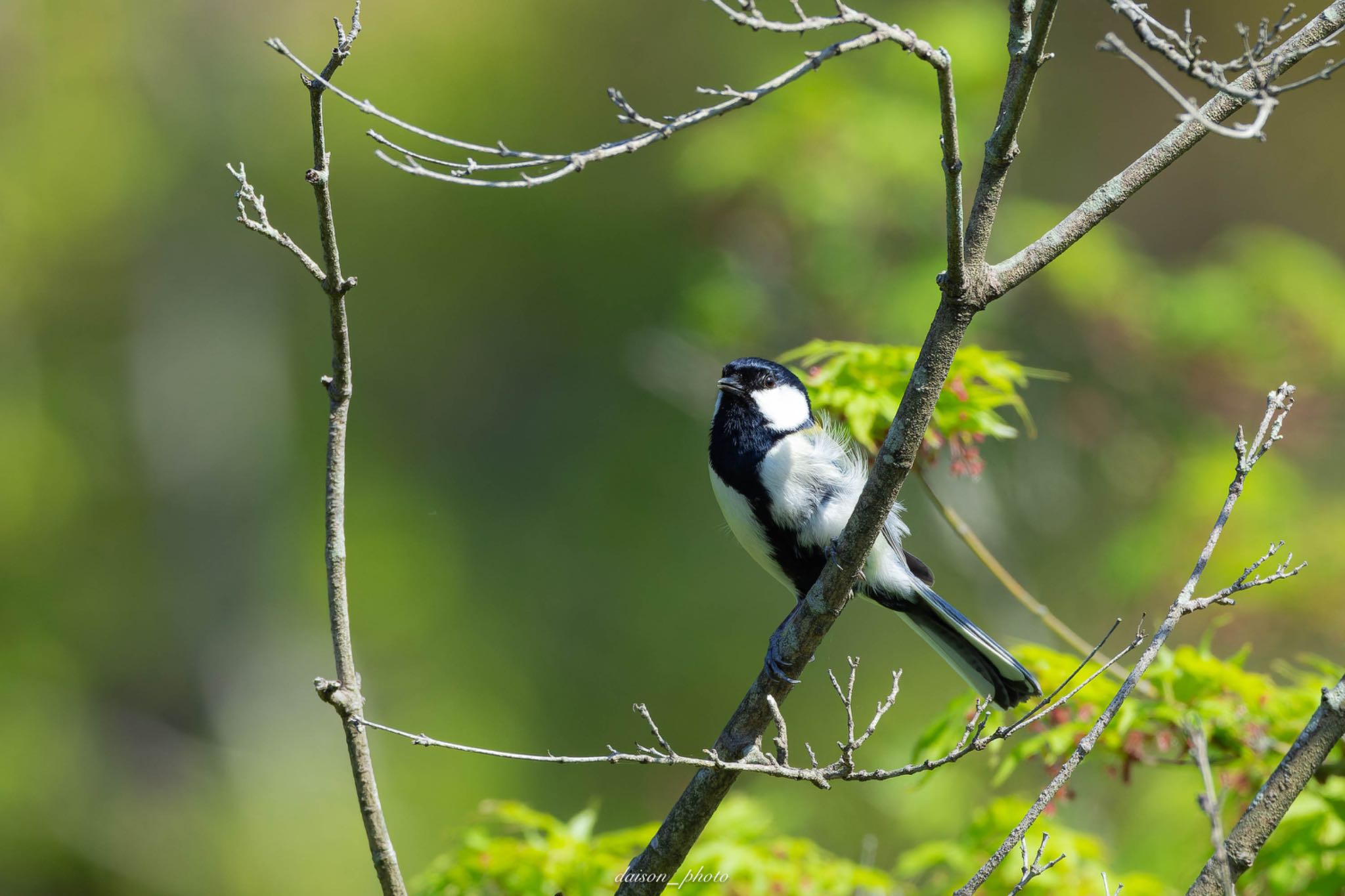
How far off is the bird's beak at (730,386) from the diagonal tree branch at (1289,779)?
4.22 feet

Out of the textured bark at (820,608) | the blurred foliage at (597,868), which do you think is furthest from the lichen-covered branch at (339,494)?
the blurred foliage at (597,868)

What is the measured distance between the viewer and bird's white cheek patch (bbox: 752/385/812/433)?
231cm

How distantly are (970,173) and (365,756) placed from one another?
3.83m

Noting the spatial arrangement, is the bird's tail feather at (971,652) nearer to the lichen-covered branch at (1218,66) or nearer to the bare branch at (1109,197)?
the bare branch at (1109,197)

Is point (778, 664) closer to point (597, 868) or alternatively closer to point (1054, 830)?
point (597, 868)

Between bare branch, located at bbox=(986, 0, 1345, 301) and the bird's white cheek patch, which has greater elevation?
bare branch, located at bbox=(986, 0, 1345, 301)

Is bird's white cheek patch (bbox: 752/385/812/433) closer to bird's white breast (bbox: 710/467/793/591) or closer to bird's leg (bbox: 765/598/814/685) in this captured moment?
bird's white breast (bbox: 710/467/793/591)

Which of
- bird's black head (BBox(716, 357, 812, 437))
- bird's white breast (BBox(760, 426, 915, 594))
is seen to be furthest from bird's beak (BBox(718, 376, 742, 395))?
bird's white breast (BBox(760, 426, 915, 594))

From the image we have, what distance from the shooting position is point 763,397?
235cm

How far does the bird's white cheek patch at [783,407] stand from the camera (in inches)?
90.8

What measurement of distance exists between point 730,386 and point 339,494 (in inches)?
43.6

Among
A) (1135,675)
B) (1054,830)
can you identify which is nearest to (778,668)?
(1135,675)

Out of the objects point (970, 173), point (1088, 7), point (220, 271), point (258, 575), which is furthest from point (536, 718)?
point (1088, 7)

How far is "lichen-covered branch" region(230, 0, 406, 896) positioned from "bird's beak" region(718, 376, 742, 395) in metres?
1.08
